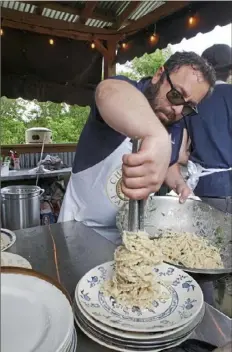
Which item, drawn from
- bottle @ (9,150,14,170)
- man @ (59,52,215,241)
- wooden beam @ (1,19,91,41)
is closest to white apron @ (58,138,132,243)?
man @ (59,52,215,241)

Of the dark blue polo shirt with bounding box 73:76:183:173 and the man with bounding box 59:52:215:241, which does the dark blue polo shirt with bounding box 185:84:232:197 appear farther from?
the dark blue polo shirt with bounding box 73:76:183:173

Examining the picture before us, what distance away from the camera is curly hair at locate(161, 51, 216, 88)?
797mm

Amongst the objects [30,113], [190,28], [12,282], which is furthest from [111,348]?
[190,28]

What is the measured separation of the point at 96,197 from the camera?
0.86m

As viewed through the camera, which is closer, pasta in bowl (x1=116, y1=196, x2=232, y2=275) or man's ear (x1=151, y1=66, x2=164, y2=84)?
pasta in bowl (x1=116, y1=196, x2=232, y2=275)

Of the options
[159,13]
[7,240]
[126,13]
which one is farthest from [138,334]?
[126,13]

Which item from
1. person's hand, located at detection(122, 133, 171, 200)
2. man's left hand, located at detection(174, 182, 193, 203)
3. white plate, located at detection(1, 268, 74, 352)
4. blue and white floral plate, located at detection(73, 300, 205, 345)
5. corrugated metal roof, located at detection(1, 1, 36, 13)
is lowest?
blue and white floral plate, located at detection(73, 300, 205, 345)

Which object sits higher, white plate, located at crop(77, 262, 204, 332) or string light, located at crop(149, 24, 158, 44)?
string light, located at crop(149, 24, 158, 44)

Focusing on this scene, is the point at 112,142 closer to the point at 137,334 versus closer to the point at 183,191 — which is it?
the point at 183,191

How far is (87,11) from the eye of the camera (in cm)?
221

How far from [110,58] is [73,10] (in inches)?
20.0

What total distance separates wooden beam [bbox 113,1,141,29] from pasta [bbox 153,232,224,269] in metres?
2.05

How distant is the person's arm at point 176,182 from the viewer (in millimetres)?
882

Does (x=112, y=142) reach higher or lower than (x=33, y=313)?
higher
